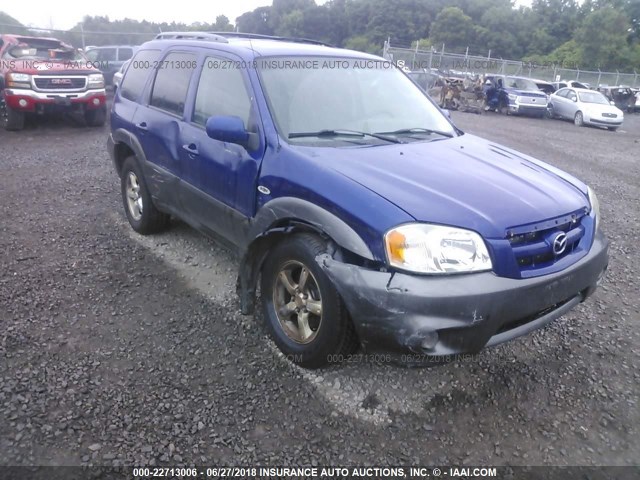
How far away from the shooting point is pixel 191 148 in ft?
12.0

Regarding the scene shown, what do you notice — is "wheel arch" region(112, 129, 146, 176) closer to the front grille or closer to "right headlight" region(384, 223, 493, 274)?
"right headlight" region(384, 223, 493, 274)

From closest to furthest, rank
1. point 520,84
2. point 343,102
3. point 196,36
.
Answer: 1. point 343,102
2. point 196,36
3. point 520,84

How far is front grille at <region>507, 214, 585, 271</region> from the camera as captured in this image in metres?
2.52

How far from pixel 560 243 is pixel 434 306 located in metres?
0.87

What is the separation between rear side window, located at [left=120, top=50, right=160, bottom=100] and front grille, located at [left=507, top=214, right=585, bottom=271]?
11.3ft

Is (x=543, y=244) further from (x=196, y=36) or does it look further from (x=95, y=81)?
(x=95, y=81)

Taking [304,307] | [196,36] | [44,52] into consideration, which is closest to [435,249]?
[304,307]

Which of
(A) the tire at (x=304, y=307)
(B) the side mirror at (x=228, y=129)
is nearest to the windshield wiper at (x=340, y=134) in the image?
(B) the side mirror at (x=228, y=129)

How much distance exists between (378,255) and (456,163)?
3.28 feet

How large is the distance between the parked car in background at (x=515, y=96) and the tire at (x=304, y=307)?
735 inches

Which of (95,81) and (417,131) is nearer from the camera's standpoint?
(417,131)

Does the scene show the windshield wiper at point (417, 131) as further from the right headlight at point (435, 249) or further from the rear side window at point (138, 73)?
the rear side window at point (138, 73)

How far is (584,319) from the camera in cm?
375

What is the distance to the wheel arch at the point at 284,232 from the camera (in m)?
2.51
